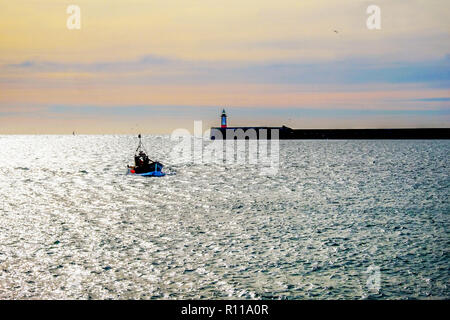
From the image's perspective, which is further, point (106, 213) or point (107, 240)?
point (106, 213)

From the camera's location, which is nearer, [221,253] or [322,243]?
[221,253]

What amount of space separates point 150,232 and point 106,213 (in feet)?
29.5

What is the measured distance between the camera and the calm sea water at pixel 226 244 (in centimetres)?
1977

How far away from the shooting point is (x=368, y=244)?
27.2m

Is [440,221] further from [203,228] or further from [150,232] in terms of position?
[150,232]

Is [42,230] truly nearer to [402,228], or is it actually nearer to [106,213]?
[106,213]

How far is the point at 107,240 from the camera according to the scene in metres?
28.2

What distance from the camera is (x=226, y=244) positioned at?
2723cm

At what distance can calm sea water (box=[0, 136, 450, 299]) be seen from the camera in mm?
19766
